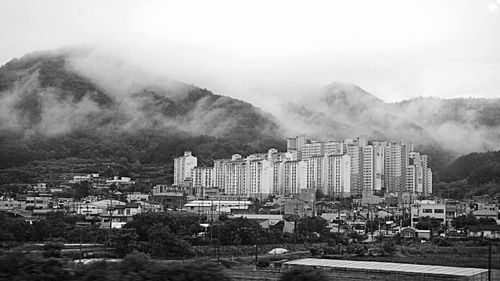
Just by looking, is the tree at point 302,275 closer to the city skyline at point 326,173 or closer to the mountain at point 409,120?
the city skyline at point 326,173

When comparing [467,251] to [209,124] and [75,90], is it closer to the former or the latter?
[209,124]

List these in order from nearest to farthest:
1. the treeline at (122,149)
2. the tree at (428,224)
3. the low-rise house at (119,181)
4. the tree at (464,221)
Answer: the tree at (464,221) → the tree at (428,224) → the low-rise house at (119,181) → the treeline at (122,149)

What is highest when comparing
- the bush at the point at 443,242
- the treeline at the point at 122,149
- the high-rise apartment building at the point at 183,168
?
the treeline at the point at 122,149

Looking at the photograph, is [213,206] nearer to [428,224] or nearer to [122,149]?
[428,224]

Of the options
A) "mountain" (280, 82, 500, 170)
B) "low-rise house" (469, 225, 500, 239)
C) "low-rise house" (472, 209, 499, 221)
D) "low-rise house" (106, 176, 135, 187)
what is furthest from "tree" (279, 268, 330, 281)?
"mountain" (280, 82, 500, 170)

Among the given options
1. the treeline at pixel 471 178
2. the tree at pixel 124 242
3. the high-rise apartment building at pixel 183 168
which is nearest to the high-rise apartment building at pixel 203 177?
the high-rise apartment building at pixel 183 168

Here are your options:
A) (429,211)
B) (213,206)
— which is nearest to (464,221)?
(429,211)

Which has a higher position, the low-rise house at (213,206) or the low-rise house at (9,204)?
the low-rise house at (9,204)
